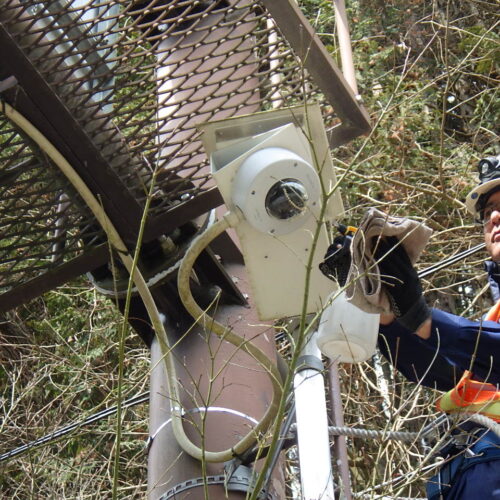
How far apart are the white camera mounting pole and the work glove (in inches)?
1.9

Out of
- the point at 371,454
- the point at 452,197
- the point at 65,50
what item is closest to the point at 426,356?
the point at 65,50

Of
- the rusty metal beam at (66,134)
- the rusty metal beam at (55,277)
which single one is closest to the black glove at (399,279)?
the rusty metal beam at (66,134)

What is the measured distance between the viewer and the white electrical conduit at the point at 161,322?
3174 mm

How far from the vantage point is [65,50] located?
Answer: 329 cm

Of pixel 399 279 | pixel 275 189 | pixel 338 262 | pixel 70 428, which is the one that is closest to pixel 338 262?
pixel 338 262

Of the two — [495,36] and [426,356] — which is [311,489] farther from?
[495,36]

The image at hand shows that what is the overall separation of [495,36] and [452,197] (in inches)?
63.3

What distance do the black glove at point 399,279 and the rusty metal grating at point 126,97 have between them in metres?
0.61

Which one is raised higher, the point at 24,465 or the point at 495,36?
the point at 24,465

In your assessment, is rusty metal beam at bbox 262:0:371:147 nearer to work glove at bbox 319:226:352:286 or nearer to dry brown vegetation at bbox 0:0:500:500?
work glove at bbox 319:226:352:286

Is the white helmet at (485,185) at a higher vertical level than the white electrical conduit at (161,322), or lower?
lower

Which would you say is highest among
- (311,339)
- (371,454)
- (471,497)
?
(311,339)

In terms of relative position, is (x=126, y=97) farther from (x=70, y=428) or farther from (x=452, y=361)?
(x=70, y=428)

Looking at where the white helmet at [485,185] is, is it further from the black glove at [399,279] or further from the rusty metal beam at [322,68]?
the black glove at [399,279]
